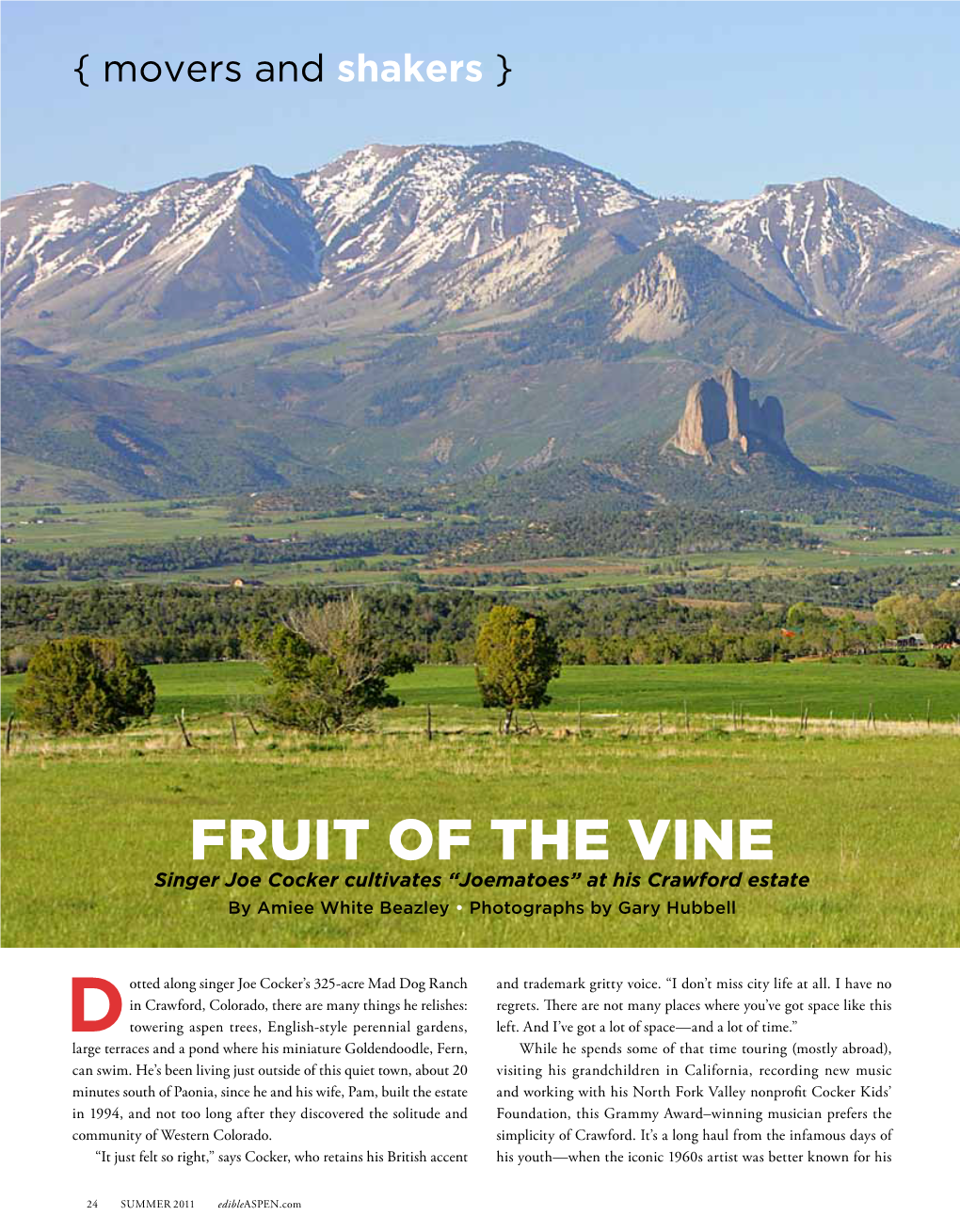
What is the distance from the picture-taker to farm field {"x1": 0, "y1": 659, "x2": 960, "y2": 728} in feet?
261

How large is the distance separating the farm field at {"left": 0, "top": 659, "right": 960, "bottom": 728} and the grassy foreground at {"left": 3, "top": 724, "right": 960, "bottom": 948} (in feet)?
76.2

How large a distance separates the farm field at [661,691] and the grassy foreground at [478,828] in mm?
23237

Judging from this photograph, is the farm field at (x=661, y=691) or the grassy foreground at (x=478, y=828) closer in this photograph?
the grassy foreground at (x=478, y=828)

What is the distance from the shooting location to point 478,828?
90.3 feet

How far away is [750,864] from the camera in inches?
933

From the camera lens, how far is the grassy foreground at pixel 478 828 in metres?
19.2

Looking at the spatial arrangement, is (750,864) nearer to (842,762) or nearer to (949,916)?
(949,916)
